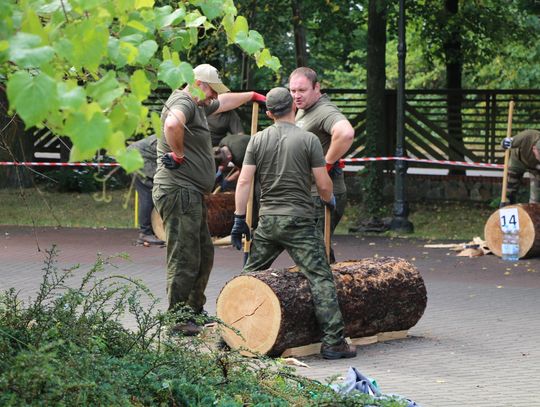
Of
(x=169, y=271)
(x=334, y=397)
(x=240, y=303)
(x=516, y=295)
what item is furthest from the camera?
(x=516, y=295)

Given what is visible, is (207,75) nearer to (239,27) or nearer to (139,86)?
(239,27)

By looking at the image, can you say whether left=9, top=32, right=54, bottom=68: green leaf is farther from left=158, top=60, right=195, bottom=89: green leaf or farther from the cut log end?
the cut log end

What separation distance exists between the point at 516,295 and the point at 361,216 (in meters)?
7.82

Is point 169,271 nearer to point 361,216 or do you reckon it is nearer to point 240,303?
point 240,303

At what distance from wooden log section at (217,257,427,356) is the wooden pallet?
0.04 m

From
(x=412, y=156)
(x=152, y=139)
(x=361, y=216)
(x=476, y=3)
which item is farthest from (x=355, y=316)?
(x=412, y=156)

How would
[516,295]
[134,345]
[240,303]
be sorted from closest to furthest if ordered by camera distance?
[134,345] < [240,303] < [516,295]

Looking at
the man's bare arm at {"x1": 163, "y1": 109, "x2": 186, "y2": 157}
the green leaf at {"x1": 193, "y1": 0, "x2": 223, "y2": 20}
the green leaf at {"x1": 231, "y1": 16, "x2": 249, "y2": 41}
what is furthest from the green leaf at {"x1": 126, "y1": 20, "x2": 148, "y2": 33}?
the man's bare arm at {"x1": 163, "y1": 109, "x2": 186, "y2": 157}

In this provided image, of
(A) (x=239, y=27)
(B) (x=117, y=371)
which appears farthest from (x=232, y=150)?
(A) (x=239, y=27)

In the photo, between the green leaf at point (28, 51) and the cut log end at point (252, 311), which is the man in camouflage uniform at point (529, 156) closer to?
the cut log end at point (252, 311)

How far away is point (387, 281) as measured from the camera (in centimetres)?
920

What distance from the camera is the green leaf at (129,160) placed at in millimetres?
3238

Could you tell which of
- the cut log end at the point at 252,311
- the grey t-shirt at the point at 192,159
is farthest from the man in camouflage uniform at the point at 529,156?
the cut log end at the point at 252,311

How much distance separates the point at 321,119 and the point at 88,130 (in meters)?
6.50
